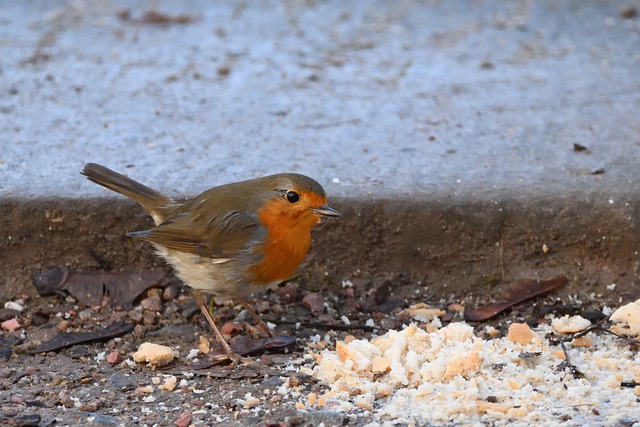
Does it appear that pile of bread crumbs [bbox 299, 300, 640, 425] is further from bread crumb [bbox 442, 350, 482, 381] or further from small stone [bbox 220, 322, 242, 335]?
small stone [bbox 220, 322, 242, 335]

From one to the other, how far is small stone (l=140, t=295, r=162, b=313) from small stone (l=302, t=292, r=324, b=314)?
0.61 metres

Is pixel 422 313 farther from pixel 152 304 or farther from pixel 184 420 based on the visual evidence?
pixel 184 420

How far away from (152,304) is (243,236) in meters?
0.58

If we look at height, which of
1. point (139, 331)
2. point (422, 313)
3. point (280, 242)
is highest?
point (280, 242)

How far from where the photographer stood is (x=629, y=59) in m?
6.41

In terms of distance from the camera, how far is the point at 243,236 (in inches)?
157

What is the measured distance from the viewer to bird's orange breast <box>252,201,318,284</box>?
13.0ft

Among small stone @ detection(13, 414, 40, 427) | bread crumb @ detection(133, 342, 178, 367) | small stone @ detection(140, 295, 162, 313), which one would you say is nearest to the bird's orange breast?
bread crumb @ detection(133, 342, 178, 367)

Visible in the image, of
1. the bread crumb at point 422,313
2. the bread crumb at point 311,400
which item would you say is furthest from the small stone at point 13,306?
the bread crumb at point 422,313

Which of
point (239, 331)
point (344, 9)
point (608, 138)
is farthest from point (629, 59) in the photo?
point (239, 331)

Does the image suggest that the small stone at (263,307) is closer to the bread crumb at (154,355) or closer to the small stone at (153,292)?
the small stone at (153,292)

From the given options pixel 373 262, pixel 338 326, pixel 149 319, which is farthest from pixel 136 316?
pixel 373 262

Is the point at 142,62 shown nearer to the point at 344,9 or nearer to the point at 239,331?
the point at 344,9

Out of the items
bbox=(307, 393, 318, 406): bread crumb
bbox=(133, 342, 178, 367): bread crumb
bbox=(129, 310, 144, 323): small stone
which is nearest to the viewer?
bbox=(307, 393, 318, 406): bread crumb
